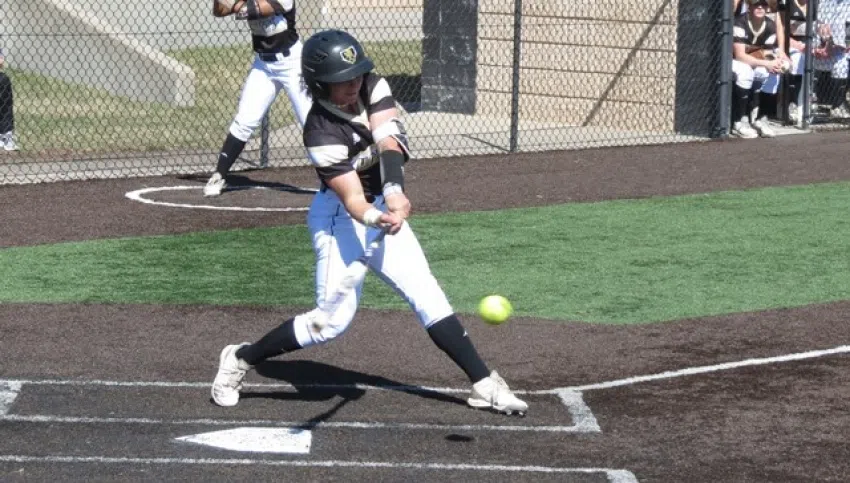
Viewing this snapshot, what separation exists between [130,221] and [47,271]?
1855mm

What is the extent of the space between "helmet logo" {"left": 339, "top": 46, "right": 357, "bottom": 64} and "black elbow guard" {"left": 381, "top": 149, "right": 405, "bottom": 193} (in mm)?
445

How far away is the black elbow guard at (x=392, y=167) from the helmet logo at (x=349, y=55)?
445 mm

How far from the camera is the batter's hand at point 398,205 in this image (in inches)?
263

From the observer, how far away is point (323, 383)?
309 inches

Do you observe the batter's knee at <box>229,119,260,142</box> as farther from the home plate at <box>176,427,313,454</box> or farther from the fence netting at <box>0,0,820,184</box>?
the home plate at <box>176,427,313,454</box>

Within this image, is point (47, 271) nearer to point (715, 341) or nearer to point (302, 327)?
point (302, 327)

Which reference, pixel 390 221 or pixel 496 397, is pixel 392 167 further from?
pixel 496 397

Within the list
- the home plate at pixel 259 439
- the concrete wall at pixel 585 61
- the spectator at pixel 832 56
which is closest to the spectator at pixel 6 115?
the concrete wall at pixel 585 61

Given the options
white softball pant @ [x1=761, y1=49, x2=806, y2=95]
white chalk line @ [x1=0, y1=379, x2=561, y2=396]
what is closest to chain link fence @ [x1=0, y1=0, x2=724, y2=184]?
white softball pant @ [x1=761, y1=49, x2=806, y2=95]

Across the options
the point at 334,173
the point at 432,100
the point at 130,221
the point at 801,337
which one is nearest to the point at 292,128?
the point at 432,100

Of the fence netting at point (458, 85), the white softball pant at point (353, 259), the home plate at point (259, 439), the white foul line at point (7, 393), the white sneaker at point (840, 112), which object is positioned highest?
the white softball pant at point (353, 259)

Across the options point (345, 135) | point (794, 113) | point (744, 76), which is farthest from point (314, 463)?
point (794, 113)

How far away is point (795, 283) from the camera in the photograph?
10.2m

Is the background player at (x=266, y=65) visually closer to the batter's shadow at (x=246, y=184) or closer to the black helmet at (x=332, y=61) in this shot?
the batter's shadow at (x=246, y=184)
